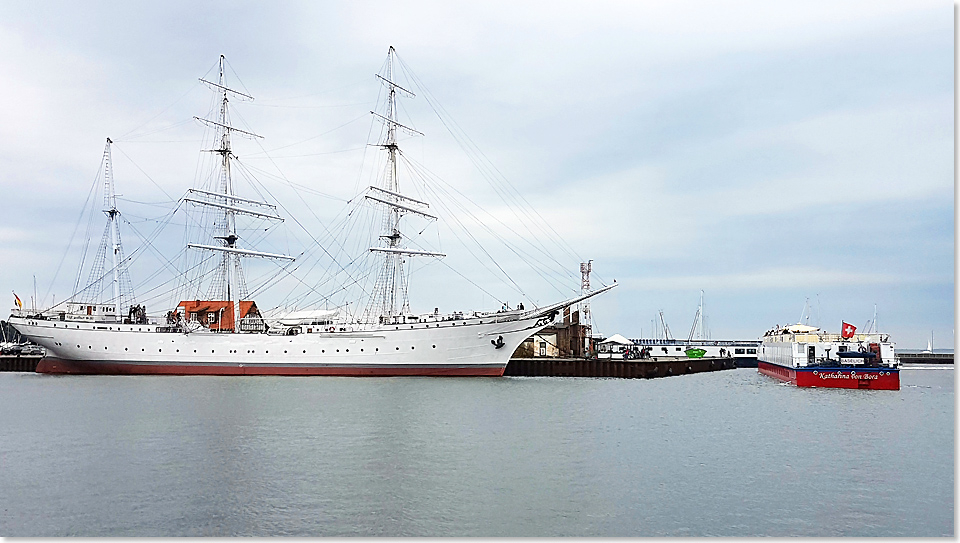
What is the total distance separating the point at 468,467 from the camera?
2106 cm

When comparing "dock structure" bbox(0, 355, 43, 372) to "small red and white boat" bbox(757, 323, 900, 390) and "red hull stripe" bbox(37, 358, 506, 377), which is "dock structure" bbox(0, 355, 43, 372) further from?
"small red and white boat" bbox(757, 323, 900, 390)

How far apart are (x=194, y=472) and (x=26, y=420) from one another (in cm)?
1520

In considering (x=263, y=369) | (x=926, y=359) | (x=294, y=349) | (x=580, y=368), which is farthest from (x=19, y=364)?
(x=926, y=359)

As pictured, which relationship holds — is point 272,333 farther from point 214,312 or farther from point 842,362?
point 842,362

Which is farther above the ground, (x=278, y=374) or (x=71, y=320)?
(x=71, y=320)

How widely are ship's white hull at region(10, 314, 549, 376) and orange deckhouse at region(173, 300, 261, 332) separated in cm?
320

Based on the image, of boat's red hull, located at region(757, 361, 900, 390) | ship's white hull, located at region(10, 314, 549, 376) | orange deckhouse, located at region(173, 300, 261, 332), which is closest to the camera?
boat's red hull, located at region(757, 361, 900, 390)

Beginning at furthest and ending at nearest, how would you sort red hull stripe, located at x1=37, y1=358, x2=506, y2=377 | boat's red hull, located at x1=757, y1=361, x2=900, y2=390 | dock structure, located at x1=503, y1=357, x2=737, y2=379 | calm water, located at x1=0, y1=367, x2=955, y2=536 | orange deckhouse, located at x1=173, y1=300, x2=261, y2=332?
dock structure, located at x1=503, y1=357, x2=737, y2=379
orange deckhouse, located at x1=173, y1=300, x2=261, y2=332
red hull stripe, located at x1=37, y1=358, x2=506, y2=377
boat's red hull, located at x1=757, y1=361, x2=900, y2=390
calm water, located at x1=0, y1=367, x2=955, y2=536

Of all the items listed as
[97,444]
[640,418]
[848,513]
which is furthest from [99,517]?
[640,418]

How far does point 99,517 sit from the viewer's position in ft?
52.1

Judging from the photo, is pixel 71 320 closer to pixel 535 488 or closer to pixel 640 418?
pixel 640 418

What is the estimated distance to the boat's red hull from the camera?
156 feet

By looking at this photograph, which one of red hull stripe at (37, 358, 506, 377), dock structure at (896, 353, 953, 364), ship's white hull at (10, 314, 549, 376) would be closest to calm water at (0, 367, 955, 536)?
ship's white hull at (10, 314, 549, 376)

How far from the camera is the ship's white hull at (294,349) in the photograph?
179ft
